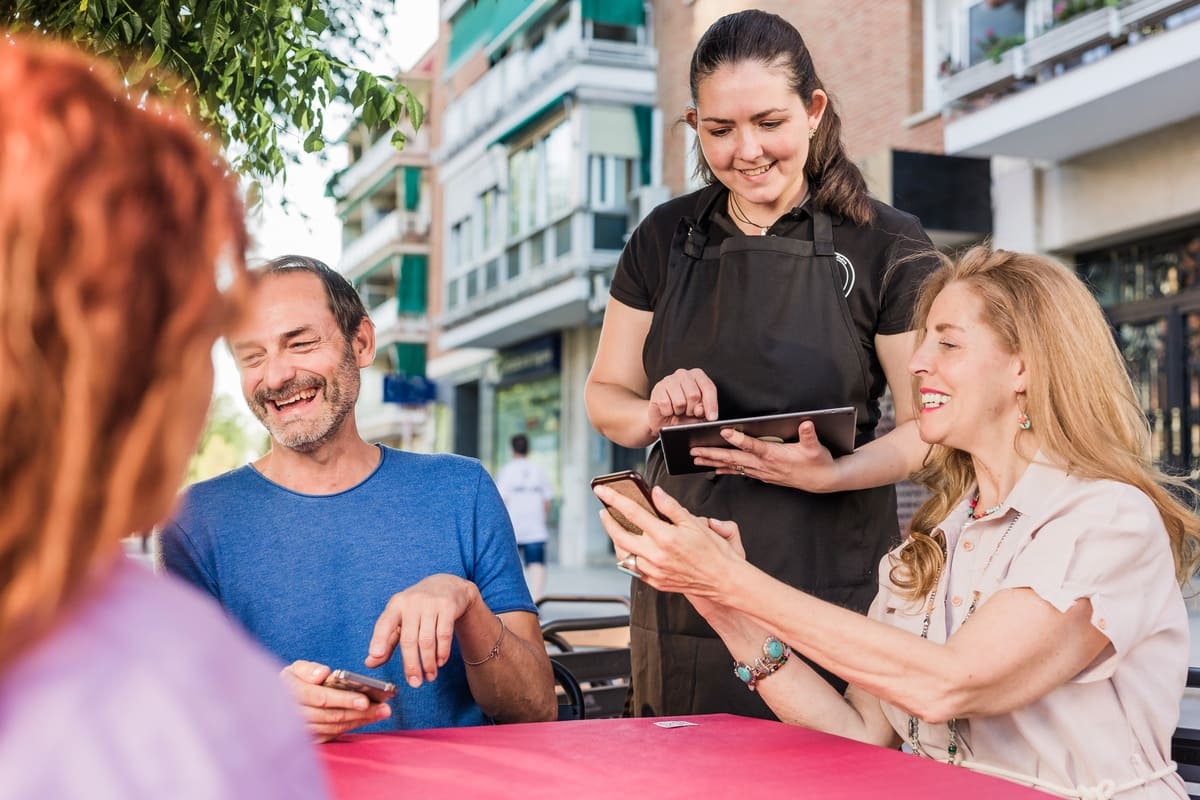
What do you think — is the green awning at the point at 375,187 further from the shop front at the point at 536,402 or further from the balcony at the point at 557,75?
the shop front at the point at 536,402

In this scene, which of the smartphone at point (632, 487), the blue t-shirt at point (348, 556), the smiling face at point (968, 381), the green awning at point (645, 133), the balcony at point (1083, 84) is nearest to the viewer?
the smartphone at point (632, 487)

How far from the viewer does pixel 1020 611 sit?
1944 mm

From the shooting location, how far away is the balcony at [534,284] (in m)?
20.0

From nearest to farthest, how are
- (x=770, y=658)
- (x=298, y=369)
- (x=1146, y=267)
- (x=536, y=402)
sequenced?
1. (x=770, y=658)
2. (x=298, y=369)
3. (x=1146, y=267)
4. (x=536, y=402)

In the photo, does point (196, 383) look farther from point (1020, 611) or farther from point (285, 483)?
point (285, 483)

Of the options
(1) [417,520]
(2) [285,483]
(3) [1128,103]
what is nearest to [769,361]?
(1) [417,520]

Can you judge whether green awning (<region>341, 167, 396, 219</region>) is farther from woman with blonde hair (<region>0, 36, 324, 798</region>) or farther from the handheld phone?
woman with blonde hair (<region>0, 36, 324, 798</region>)

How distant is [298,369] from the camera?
2.77 m

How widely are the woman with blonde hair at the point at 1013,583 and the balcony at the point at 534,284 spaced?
17.2m

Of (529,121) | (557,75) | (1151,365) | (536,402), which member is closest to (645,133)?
(557,75)

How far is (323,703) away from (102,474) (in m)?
1.21

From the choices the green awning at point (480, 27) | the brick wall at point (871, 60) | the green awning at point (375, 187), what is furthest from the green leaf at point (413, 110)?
the green awning at point (375, 187)

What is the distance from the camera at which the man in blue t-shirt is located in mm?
2531

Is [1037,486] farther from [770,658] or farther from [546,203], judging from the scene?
[546,203]
